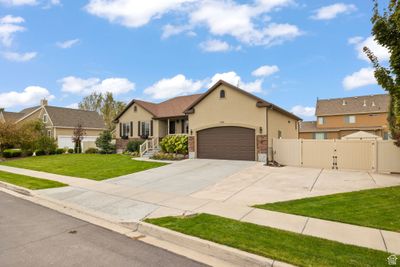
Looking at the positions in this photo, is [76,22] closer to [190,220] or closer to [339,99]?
[190,220]

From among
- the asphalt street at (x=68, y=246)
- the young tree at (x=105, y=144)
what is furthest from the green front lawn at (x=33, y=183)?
the young tree at (x=105, y=144)

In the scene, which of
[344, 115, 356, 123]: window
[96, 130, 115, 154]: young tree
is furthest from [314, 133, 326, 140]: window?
[96, 130, 115, 154]: young tree

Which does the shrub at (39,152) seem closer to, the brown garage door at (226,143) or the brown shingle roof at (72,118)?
the brown shingle roof at (72,118)

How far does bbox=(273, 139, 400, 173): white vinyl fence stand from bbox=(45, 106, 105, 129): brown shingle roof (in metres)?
33.5

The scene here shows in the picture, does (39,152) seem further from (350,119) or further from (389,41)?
(350,119)

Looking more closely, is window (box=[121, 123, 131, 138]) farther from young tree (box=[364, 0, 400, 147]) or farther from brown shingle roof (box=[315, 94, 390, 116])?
brown shingle roof (box=[315, 94, 390, 116])

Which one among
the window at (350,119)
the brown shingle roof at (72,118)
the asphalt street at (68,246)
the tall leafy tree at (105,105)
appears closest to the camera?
the asphalt street at (68,246)

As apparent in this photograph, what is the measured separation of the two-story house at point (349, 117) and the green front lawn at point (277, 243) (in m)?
38.8

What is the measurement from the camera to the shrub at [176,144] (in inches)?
842

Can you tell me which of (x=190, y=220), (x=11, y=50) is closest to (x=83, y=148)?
(x=11, y=50)

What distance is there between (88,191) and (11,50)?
1539cm

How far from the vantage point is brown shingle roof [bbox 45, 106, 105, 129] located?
37994mm

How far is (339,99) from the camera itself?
42.0m

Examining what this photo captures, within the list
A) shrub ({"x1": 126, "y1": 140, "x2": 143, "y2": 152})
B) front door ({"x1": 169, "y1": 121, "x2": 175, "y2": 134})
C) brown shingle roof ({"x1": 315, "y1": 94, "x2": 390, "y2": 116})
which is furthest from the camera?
brown shingle roof ({"x1": 315, "y1": 94, "x2": 390, "y2": 116})
